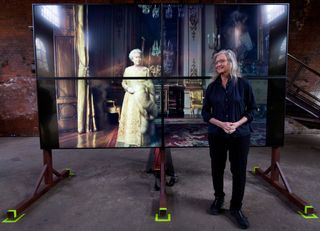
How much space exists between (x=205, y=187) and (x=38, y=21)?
Result: 285 cm

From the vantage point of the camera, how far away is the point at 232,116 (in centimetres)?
246

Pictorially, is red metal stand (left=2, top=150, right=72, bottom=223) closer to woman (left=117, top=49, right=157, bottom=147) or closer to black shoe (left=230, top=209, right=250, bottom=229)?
woman (left=117, top=49, right=157, bottom=147)

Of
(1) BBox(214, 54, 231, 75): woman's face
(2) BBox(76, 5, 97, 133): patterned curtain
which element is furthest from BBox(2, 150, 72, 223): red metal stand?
(1) BBox(214, 54, 231, 75): woman's face

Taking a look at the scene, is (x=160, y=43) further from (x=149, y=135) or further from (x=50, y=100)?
(x=50, y=100)

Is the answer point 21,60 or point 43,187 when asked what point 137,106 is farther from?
point 21,60

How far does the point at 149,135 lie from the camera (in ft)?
10.4

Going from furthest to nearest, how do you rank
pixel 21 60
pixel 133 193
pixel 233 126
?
pixel 21 60, pixel 133 193, pixel 233 126

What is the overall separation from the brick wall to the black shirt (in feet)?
17.8

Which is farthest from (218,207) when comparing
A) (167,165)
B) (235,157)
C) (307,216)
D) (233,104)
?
(167,165)

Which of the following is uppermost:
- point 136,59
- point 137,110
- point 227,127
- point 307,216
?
point 136,59

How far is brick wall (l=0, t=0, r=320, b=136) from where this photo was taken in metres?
6.84

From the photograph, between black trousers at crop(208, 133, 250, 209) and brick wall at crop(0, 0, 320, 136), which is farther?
brick wall at crop(0, 0, 320, 136)

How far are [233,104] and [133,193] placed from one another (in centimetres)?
172

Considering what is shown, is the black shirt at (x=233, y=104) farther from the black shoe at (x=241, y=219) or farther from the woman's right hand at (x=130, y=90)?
the woman's right hand at (x=130, y=90)
